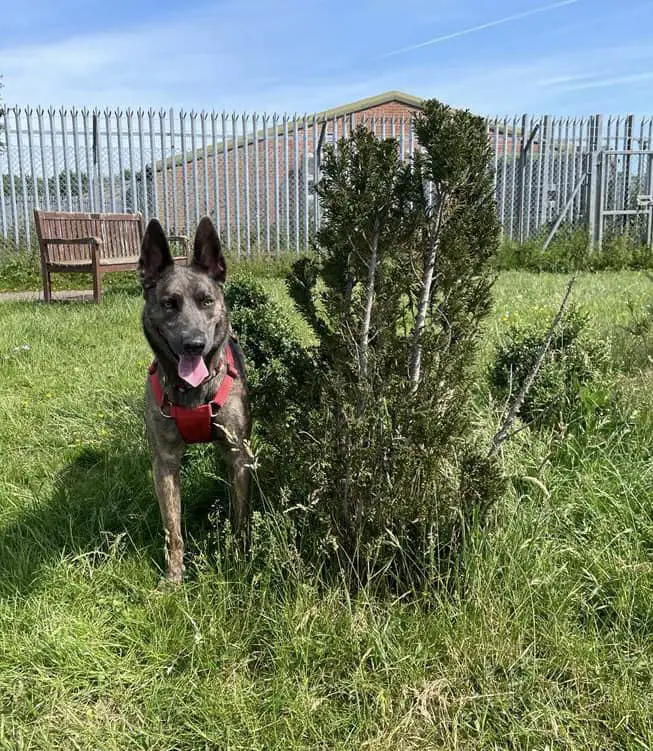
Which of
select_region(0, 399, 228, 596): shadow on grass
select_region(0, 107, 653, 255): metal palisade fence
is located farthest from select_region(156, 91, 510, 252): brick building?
select_region(0, 399, 228, 596): shadow on grass

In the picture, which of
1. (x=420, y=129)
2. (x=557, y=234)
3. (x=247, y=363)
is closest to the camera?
(x=420, y=129)

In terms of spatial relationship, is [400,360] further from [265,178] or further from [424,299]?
[265,178]

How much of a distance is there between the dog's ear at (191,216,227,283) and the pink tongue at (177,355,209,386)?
1.58 feet

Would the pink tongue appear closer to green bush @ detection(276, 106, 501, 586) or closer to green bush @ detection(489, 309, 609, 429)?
green bush @ detection(276, 106, 501, 586)

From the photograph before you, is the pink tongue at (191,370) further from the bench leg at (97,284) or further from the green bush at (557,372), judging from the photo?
the bench leg at (97,284)

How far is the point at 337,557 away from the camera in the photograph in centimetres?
243

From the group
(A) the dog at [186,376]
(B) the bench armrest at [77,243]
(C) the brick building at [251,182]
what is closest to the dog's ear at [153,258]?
(A) the dog at [186,376]

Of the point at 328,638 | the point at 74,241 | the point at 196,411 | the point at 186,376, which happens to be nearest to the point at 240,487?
the point at 196,411

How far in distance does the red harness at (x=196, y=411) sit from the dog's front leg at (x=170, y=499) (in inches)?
5.1

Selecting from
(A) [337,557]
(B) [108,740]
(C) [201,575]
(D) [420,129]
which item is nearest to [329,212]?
(D) [420,129]

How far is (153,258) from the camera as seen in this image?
277cm

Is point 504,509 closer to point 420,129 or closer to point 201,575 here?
point 201,575

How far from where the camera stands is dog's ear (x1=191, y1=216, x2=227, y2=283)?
280 cm

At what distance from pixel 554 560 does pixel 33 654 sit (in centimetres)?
191
